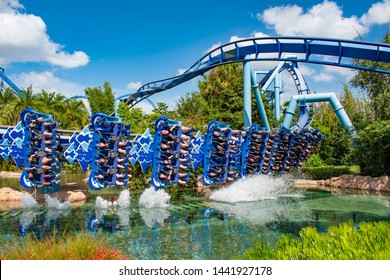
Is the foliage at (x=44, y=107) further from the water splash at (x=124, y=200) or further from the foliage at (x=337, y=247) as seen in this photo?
the foliage at (x=337, y=247)

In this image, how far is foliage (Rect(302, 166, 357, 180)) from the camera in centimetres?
2556

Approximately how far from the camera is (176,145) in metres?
14.1

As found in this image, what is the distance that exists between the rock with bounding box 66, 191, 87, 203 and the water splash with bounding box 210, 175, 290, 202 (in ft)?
18.9

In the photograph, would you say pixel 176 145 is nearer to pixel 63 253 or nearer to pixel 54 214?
pixel 54 214

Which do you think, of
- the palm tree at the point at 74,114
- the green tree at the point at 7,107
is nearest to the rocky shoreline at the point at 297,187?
the green tree at the point at 7,107

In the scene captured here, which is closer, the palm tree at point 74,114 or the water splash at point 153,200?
the water splash at point 153,200

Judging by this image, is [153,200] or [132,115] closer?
[153,200]

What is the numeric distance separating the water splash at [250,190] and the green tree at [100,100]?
3432 cm

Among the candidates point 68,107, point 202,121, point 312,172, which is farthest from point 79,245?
point 68,107

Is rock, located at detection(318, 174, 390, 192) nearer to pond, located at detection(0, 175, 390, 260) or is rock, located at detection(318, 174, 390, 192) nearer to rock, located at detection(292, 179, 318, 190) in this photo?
rock, located at detection(292, 179, 318, 190)

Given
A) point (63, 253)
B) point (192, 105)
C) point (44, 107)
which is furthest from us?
point (192, 105)

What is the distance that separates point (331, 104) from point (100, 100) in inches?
1297

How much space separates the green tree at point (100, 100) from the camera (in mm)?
51312

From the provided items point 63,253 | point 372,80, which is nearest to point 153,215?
point 63,253
